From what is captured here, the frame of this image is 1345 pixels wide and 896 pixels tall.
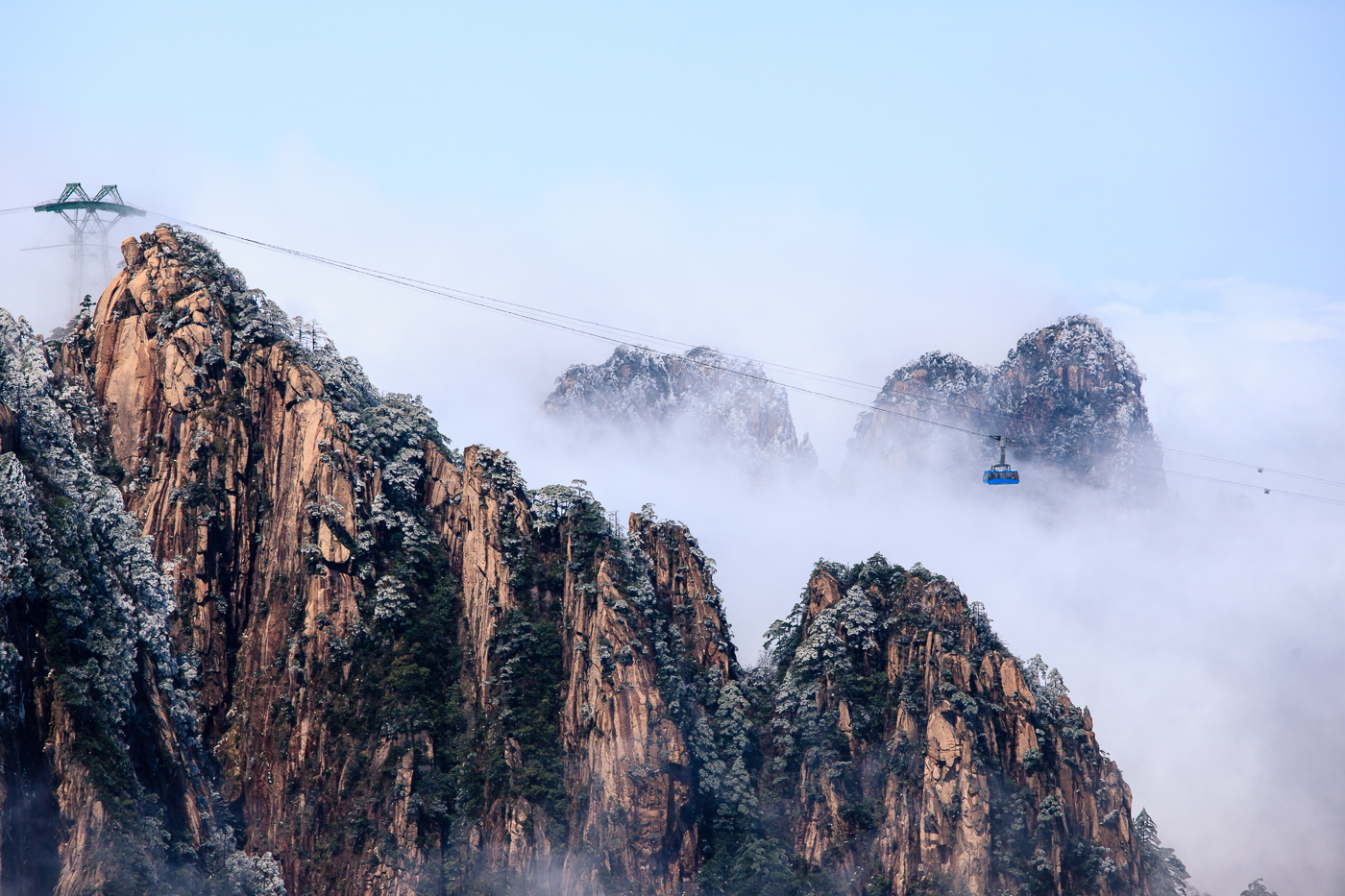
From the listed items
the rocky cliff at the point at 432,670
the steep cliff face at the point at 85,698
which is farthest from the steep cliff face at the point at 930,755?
the steep cliff face at the point at 85,698

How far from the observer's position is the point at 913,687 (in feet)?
357

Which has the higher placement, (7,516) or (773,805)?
(7,516)

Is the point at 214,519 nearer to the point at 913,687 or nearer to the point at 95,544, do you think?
the point at 95,544

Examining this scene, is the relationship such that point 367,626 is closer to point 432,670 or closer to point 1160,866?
point 432,670

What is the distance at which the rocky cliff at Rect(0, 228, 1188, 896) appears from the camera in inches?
3420

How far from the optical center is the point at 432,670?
98938 mm

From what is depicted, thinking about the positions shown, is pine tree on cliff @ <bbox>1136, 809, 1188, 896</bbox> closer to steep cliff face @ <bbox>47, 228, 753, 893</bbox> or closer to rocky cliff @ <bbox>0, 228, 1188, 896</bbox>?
rocky cliff @ <bbox>0, 228, 1188, 896</bbox>

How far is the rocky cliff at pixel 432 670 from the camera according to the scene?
8688 cm

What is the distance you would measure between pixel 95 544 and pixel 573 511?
35.7 m

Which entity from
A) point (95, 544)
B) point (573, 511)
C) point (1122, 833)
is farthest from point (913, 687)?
point (95, 544)

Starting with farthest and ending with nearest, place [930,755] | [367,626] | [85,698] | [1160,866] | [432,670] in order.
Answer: [1160,866] < [930,755] < [432,670] < [367,626] < [85,698]

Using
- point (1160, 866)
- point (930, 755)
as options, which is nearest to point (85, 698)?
point (930, 755)

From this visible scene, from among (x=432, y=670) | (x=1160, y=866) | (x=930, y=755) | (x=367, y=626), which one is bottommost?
(x=1160, y=866)

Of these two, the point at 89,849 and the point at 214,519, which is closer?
the point at 89,849
